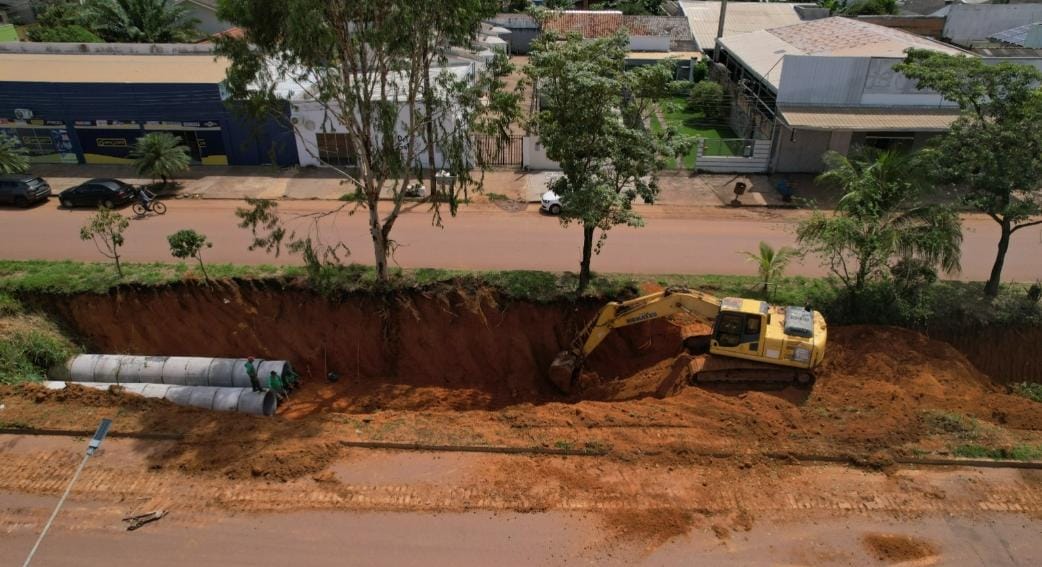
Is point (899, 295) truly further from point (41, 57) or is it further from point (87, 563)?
point (41, 57)

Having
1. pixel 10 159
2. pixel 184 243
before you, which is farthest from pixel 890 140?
pixel 10 159

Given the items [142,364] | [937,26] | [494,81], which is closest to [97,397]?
[142,364]

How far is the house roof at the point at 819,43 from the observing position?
104 feet

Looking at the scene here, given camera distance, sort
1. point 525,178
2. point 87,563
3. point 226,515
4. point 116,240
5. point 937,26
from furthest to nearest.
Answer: point 937,26, point 525,178, point 116,240, point 226,515, point 87,563

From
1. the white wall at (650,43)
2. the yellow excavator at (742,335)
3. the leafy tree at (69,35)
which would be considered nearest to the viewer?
the yellow excavator at (742,335)

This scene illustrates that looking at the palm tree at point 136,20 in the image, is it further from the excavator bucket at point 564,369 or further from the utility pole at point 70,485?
the excavator bucket at point 564,369

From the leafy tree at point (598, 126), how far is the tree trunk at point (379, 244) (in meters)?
4.93

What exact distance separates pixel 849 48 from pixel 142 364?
110ft

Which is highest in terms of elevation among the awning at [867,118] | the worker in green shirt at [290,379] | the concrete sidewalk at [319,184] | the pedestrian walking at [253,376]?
the awning at [867,118]

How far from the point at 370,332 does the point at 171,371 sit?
5.27 meters

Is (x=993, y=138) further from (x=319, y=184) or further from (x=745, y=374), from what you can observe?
(x=319, y=184)

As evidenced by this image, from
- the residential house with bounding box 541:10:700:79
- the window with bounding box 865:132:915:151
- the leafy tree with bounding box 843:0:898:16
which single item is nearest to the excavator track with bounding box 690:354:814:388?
the window with bounding box 865:132:915:151

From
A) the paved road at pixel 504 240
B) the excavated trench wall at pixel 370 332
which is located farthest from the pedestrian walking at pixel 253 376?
the paved road at pixel 504 240

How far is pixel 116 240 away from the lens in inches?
727
